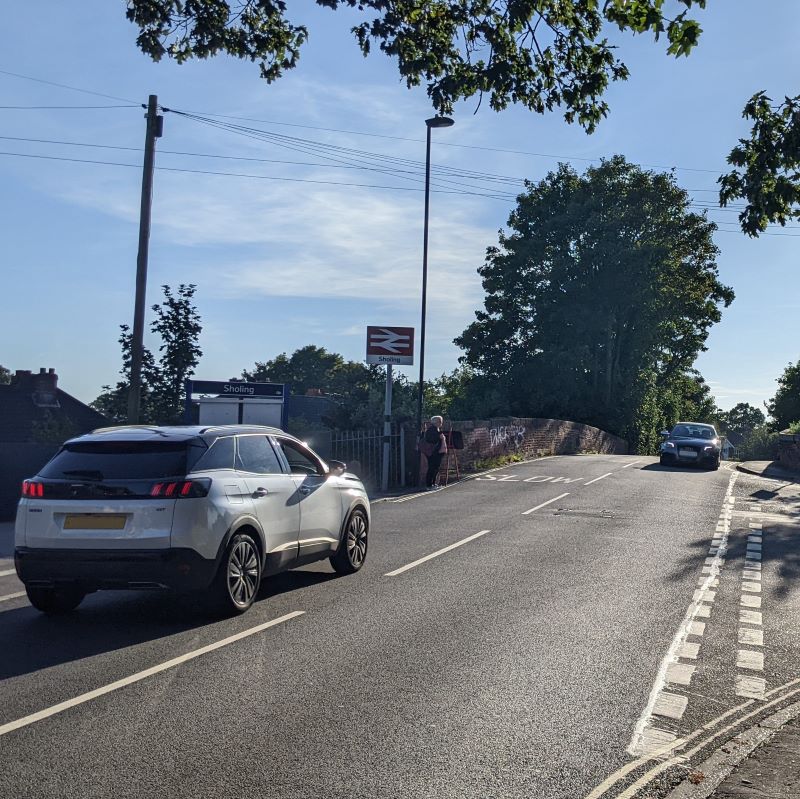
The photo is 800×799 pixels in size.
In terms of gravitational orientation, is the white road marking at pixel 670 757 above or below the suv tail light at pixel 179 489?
below

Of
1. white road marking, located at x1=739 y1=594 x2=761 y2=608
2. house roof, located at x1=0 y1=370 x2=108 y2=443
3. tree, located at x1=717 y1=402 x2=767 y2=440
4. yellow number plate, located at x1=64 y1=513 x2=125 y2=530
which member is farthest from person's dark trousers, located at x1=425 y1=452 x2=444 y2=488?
tree, located at x1=717 y1=402 x2=767 y2=440

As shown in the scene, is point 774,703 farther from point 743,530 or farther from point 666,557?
point 743,530

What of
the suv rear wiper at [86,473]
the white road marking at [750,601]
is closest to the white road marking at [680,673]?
the white road marking at [750,601]

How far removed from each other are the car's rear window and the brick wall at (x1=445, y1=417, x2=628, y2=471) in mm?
19100

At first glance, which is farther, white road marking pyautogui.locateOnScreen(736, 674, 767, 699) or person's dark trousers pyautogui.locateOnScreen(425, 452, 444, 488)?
person's dark trousers pyautogui.locateOnScreen(425, 452, 444, 488)

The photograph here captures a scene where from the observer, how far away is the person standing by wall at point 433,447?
24.1m

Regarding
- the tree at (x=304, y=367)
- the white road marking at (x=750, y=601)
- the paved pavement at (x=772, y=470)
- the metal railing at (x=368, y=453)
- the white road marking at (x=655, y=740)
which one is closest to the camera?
the white road marking at (x=655, y=740)

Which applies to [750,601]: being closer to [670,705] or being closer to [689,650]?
[689,650]

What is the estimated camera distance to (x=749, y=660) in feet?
25.1

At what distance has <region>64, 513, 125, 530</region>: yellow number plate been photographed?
8.30 meters

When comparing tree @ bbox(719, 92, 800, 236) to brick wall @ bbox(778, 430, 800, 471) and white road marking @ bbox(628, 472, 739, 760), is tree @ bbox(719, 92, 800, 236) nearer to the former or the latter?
white road marking @ bbox(628, 472, 739, 760)

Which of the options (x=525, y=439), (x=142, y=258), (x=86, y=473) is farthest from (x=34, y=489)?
(x=525, y=439)

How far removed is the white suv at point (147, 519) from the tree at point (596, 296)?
49212 millimetres

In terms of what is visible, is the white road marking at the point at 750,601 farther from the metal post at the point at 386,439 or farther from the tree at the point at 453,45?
the metal post at the point at 386,439
